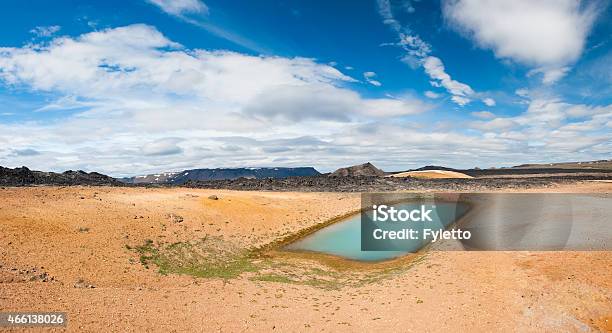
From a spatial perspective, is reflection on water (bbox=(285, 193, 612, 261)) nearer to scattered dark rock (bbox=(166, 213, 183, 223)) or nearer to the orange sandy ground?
the orange sandy ground

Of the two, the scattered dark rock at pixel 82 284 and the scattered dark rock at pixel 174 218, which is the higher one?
the scattered dark rock at pixel 174 218

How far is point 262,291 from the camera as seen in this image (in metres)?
17.7

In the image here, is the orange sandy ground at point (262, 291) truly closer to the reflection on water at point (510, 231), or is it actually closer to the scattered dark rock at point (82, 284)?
the scattered dark rock at point (82, 284)

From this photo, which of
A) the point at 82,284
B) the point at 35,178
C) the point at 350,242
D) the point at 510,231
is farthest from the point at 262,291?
the point at 35,178

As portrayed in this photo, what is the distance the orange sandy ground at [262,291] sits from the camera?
13094 mm

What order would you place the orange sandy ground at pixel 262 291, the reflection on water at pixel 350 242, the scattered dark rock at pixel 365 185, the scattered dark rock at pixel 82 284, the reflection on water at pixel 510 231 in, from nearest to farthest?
the orange sandy ground at pixel 262 291
the scattered dark rock at pixel 82 284
the reflection on water at pixel 510 231
the reflection on water at pixel 350 242
the scattered dark rock at pixel 365 185

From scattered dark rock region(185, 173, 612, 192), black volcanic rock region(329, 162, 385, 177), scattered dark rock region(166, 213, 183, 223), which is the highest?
black volcanic rock region(329, 162, 385, 177)

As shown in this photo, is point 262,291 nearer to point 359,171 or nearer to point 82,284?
point 82,284

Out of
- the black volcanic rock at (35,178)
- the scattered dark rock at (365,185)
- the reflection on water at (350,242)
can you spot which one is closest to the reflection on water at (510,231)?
the reflection on water at (350,242)

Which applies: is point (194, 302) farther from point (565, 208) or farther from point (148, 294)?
point (565, 208)

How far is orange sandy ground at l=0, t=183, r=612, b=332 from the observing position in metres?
13.1

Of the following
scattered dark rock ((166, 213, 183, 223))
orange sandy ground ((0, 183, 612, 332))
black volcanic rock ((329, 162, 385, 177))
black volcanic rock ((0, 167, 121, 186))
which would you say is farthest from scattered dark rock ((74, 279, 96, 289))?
black volcanic rock ((329, 162, 385, 177))

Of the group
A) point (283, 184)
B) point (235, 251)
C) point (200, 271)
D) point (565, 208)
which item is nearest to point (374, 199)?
point (283, 184)

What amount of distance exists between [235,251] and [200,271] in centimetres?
561
